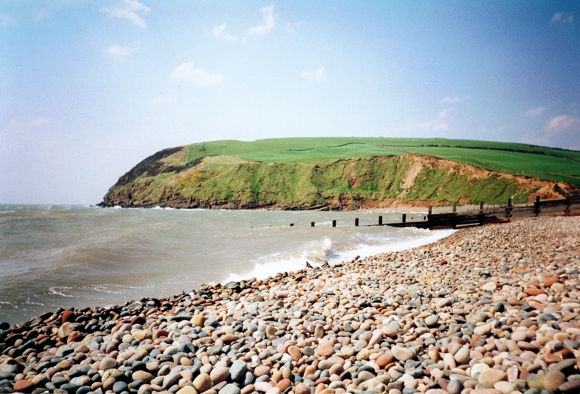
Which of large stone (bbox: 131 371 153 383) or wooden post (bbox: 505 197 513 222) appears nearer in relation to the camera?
large stone (bbox: 131 371 153 383)

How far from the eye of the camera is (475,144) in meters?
103

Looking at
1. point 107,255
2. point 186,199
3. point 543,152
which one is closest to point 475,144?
point 543,152

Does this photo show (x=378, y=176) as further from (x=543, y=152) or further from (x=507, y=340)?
(x=507, y=340)

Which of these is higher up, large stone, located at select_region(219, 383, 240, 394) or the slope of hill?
the slope of hill

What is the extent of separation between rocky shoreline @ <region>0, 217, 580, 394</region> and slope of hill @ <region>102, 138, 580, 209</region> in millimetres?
62793

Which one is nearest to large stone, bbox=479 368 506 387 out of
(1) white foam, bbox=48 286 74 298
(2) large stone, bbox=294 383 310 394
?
(2) large stone, bbox=294 383 310 394

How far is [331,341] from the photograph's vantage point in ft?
14.7

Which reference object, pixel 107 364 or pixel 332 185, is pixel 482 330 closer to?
pixel 107 364

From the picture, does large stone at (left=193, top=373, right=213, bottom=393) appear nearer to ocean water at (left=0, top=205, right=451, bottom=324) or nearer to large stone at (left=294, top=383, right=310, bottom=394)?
large stone at (left=294, top=383, right=310, bottom=394)

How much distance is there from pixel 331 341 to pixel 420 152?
308 feet

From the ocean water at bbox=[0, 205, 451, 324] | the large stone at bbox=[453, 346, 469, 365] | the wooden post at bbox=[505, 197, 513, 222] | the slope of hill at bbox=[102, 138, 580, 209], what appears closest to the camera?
the large stone at bbox=[453, 346, 469, 365]

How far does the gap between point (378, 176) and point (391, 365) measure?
80.0m

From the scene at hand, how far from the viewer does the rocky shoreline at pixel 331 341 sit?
3.33 metres

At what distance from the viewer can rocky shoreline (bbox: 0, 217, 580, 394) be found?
3334mm
